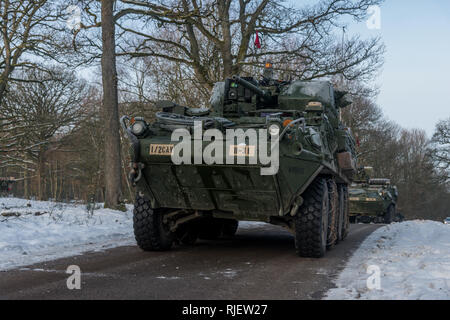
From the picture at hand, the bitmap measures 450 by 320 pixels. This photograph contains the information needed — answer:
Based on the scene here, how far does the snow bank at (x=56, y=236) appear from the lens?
19.9 ft

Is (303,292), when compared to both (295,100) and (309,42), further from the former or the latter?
(309,42)

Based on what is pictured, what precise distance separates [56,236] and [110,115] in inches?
196

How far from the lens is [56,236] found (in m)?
7.45

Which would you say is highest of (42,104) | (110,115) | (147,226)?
(42,104)

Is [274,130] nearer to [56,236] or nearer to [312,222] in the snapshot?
[312,222]

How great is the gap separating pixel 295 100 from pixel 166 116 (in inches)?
97.1

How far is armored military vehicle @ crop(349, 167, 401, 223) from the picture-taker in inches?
736

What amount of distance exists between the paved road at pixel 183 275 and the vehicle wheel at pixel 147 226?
15cm

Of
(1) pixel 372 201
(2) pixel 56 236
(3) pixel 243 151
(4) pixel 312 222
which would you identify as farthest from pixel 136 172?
(1) pixel 372 201

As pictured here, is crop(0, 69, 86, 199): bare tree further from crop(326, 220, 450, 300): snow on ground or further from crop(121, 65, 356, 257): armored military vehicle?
crop(326, 220, 450, 300): snow on ground

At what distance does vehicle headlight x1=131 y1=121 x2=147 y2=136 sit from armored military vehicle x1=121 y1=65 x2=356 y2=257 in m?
0.01

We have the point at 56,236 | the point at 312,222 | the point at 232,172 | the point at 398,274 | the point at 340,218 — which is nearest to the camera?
the point at 398,274

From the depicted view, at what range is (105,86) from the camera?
1189 centimetres
